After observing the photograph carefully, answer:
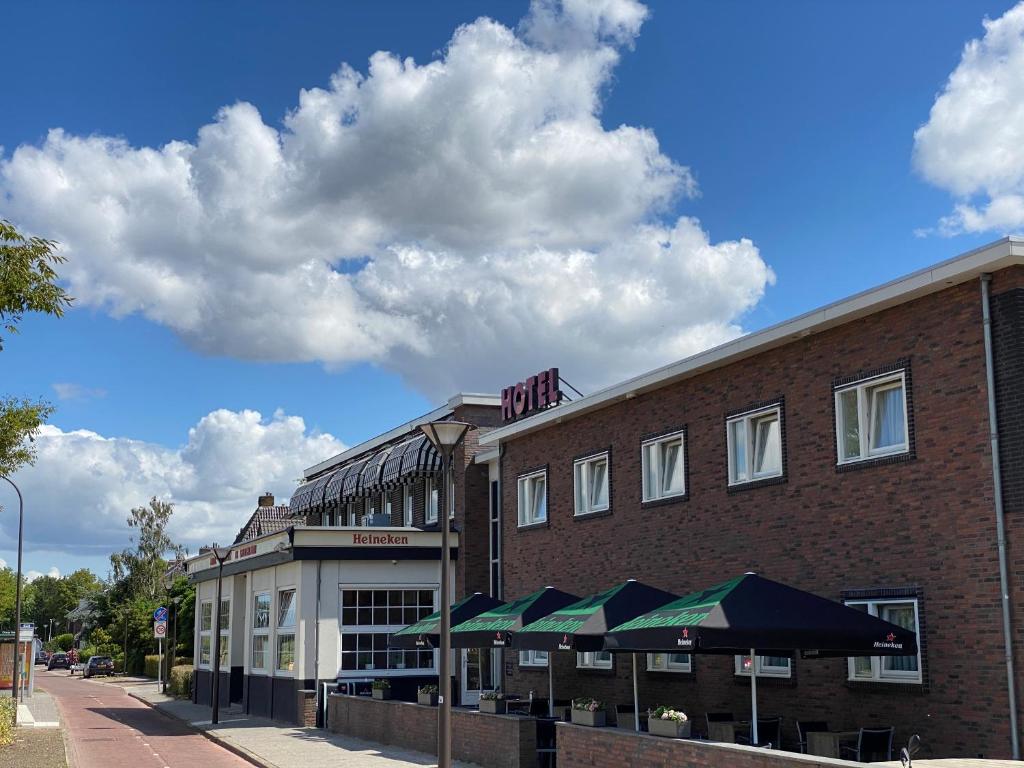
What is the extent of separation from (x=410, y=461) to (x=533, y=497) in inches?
245

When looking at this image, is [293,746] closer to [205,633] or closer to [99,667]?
[205,633]

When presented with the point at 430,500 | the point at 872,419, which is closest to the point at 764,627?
the point at 872,419

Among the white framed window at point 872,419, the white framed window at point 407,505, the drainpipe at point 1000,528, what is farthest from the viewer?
the white framed window at point 407,505

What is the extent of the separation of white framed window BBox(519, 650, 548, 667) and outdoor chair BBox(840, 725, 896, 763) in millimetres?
11866

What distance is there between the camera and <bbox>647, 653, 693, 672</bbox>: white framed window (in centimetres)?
2016

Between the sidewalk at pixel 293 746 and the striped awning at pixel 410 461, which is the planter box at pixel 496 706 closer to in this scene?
the sidewalk at pixel 293 746

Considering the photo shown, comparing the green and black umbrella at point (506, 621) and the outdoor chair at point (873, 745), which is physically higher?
the green and black umbrella at point (506, 621)

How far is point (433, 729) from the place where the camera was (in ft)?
69.6

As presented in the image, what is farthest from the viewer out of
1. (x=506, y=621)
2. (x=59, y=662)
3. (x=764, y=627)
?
(x=59, y=662)

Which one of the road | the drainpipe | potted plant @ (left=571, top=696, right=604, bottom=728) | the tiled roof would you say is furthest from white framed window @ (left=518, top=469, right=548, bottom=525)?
the tiled roof

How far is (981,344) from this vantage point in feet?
47.8

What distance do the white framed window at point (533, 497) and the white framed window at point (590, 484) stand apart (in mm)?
1655

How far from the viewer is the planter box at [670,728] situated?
15.1 metres

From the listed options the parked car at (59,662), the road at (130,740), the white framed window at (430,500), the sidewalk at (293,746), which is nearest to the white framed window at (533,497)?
the white framed window at (430,500)
